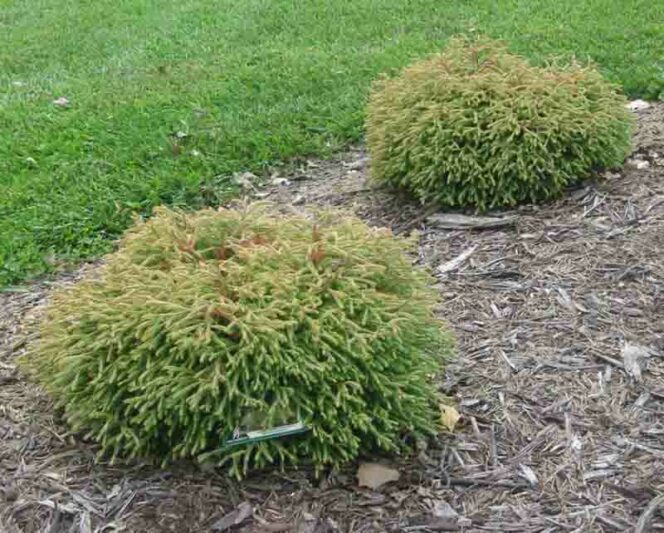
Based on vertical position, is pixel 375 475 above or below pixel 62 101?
above

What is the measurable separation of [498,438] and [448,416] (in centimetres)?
17

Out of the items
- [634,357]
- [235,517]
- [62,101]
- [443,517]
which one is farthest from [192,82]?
[443,517]

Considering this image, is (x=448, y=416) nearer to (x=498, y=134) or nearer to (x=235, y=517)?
(x=235, y=517)

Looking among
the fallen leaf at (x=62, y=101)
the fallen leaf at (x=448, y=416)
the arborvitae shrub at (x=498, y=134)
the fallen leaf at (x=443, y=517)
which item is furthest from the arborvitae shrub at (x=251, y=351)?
the fallen leaf at (x=62, y=101)

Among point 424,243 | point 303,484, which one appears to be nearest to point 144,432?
point 303,484

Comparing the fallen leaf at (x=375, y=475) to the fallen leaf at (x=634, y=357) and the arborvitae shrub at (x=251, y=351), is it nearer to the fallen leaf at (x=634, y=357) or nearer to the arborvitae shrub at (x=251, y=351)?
the arborvitae shrub at (x=251, y=351)

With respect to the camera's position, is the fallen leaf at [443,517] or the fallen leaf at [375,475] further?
the fallen leaf at [375,475]

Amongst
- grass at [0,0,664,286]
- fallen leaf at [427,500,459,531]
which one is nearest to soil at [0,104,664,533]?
fallen leaf at [427,500,459,531]

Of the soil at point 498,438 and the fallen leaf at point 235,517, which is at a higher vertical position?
the fallen leaf at point 235,517

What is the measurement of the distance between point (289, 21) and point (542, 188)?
4284 mm

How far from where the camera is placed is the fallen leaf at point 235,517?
2613mm

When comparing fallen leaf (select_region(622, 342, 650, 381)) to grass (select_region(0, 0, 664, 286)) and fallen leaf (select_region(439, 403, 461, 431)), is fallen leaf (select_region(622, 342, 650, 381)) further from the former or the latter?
grass (select_region(0, 0, 664, 286))

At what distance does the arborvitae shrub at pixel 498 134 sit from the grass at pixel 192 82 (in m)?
1.11

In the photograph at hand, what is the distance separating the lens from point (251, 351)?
2537mm
